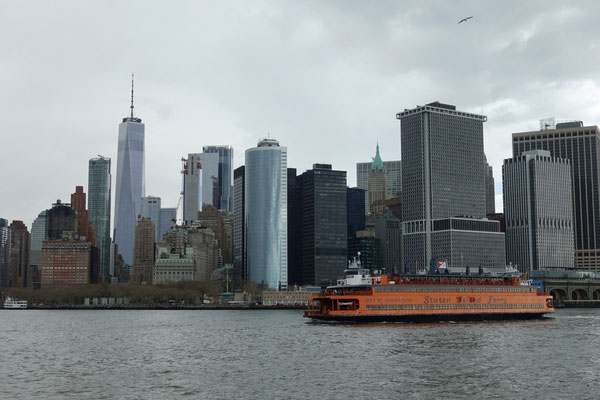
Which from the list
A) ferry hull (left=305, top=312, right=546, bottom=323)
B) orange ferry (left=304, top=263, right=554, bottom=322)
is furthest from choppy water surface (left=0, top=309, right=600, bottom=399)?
orange ferry (left=304, top=263, right=554, bottom=322)

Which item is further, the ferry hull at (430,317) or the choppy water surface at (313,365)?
the ferry hull at (430,317)

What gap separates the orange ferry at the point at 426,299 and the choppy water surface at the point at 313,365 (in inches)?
510

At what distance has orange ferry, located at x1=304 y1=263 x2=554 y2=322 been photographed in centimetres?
13675

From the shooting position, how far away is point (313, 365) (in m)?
78.4

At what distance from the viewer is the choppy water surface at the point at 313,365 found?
62719 mm

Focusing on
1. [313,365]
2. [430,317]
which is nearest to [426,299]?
[430,317]

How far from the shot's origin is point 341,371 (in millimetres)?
73625

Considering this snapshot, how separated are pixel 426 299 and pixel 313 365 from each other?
230ft

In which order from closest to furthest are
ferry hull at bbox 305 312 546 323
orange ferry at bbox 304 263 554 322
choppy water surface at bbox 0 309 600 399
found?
choppy water surface at bbox 0 309 600 399
ferry hull at bbox 305 312 546 323
orange ferry at bbox 304 263 554 322

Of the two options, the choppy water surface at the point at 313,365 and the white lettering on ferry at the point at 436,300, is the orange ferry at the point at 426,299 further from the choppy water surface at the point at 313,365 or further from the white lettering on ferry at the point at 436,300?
the choppy water surface at the point at 313,365

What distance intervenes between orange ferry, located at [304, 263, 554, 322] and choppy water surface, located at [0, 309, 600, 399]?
12953 millimetres

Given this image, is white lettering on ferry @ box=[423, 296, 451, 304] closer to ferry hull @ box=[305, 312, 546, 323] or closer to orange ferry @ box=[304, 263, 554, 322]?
orange ferry @ box=[304, 263, 554, 322]

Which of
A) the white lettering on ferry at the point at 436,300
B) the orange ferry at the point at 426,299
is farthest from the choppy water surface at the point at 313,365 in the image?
the white lettering on ferry at the point at 436,300

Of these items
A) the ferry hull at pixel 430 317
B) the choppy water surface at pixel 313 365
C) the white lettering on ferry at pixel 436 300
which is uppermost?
the white lettering on ferry at pixel 436 300
